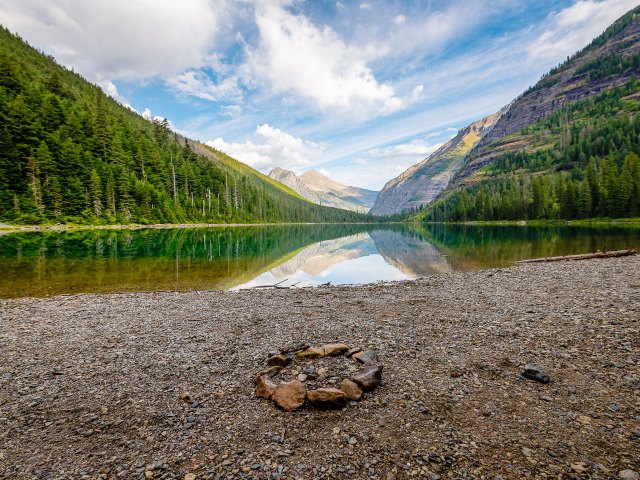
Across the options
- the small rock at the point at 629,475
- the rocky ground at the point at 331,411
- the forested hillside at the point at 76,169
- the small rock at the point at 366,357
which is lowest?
the rocky ground at the point at 331,411

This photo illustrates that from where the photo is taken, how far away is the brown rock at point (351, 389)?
8.17 meters

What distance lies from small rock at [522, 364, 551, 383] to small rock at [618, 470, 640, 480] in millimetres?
3370

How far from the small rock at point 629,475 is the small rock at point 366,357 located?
5.95 meters

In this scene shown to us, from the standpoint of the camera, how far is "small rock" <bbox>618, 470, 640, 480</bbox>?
5.16m

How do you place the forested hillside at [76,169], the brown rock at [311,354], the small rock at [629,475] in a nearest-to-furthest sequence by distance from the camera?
the small rock at [629,475] → the brown rock at [311,354] → the forested hillside at [76,169]

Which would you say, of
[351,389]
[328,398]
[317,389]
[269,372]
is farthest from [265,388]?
[351,389]

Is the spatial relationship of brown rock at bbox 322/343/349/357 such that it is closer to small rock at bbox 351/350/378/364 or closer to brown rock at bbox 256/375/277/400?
small rock at bbox 351/350/378/364

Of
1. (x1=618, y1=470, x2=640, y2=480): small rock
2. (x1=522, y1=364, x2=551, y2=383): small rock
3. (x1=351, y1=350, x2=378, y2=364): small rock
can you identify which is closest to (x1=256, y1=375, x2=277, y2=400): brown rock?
(x1=351, y1=350, x2=378, y2=364): small rock

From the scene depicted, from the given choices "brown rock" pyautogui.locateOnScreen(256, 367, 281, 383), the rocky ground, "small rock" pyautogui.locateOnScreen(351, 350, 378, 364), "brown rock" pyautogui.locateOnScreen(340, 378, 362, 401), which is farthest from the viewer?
"small rock" pyautogui.locateOnScreen(351, 350, 378, 364)

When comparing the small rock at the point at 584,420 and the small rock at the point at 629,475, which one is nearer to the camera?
the small rock at the point at 629,475

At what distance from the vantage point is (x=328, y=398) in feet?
25.6

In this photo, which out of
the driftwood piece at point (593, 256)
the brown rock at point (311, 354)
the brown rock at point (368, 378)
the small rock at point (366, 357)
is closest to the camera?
the brown rock at point (368, 378)

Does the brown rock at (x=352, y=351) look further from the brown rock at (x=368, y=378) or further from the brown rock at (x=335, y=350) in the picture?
the brown rock at (x=368, y=378)

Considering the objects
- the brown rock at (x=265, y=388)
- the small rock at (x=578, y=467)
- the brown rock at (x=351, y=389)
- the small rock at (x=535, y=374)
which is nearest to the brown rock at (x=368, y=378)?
the brown rock at (x=351, y=389)
